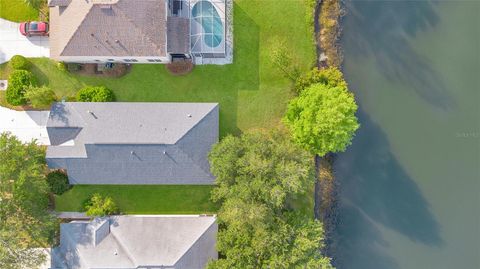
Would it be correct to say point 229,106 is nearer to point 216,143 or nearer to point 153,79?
point 216,143

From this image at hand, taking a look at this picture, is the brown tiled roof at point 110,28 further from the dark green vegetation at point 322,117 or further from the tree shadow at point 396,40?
the tree shadow at point 396,40

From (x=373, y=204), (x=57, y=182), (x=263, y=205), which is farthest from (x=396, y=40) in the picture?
(x=57, y=182)

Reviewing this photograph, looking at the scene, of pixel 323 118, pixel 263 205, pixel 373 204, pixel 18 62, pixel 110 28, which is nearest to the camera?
pixel 263 205

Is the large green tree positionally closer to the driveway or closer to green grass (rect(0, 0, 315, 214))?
the driveway

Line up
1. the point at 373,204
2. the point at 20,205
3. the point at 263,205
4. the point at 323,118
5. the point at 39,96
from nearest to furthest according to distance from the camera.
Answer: the point at 263,205 < the point at 323,118 < the point at 20,205 < the point at 39,96 < the point at 373,204

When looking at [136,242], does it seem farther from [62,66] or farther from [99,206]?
[62,66]

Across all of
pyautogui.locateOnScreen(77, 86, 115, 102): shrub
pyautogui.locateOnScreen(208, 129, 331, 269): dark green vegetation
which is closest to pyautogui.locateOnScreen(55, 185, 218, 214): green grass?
pyautogui.locateOnScreen(208, 129, 331, 269): dark green vegetation
